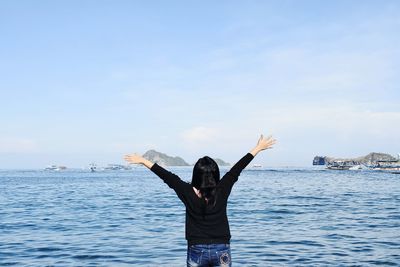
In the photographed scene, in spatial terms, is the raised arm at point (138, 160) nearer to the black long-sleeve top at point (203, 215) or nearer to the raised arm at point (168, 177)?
the raised arm at point (168, 177)

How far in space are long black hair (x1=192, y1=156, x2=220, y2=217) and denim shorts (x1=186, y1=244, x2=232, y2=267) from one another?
0.49m

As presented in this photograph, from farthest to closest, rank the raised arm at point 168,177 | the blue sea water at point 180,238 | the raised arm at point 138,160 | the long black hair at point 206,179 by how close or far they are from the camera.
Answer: the blue sea water at point 180,238
the raised arm at point 138,160
the raised arm at point 168,177
the long black hair at point 206,179

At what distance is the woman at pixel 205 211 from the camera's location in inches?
227

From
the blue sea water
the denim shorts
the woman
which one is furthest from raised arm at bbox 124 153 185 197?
the blue sea water

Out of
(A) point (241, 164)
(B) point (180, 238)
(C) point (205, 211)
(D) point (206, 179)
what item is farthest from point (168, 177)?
(B) point (180, 238)

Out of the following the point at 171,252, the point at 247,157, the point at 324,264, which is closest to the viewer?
the point at 247,157

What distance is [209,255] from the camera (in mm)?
5875

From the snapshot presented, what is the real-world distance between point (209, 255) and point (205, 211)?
58 cm

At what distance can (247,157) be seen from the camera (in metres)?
6.40

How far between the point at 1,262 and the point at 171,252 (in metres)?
6.08

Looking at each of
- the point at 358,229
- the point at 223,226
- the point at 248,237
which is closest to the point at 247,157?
Answer: the point at 223,226

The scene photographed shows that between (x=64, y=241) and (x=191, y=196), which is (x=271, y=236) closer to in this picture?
(x=64, y=241)

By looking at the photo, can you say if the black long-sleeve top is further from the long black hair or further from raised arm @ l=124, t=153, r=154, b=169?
raised arm @ l=124, t=153, r=154, b=169

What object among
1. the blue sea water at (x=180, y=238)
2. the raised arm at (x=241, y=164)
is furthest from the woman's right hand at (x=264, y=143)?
the blue sea water at (x=180, y=238)
